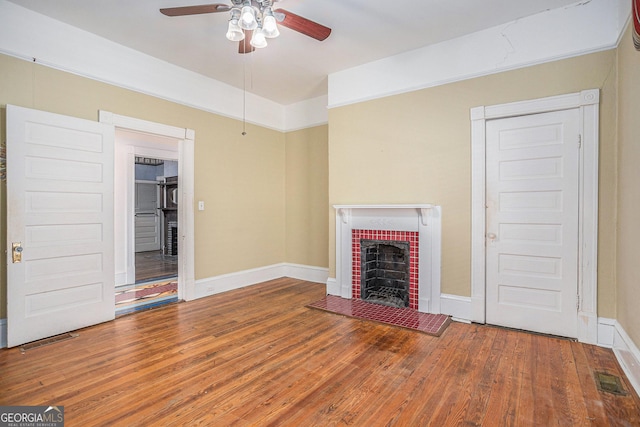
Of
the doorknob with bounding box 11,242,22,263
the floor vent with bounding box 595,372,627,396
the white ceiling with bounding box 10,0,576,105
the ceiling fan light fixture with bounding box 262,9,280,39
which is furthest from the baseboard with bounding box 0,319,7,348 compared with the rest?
the floor vent with bounding box 595,372,627,396

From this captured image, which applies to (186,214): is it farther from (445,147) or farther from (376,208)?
(445,147)

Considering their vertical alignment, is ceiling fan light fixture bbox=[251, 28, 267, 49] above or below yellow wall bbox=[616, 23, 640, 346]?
above

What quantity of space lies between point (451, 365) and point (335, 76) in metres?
3.73

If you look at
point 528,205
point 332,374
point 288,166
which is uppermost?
point 288,166

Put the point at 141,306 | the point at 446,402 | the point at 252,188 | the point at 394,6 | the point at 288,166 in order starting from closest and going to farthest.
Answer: the point at 446,402
the point at 394,6
the point at 141,306
the point at 252,188
the point at 288,166

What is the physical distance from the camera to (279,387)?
86.5 inches

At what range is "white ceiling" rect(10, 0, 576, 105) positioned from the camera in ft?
9.57

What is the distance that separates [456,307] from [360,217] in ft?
5.09

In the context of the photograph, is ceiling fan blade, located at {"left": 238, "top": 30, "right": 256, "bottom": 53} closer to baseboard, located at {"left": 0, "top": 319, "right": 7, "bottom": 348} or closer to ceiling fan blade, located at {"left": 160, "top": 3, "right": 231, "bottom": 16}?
ceiling fan blade, located at {"left": 160, "top": 3, "right": 231, "bottom": 16}

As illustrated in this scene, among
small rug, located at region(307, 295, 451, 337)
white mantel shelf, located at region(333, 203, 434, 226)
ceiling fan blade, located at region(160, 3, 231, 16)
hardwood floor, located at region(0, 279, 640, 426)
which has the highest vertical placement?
ceiling fan blade, located at region(160, 3, 231, 16)

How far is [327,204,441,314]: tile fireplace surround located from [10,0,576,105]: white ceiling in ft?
6.14

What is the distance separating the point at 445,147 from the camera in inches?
142

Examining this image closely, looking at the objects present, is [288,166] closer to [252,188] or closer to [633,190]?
[252,188]

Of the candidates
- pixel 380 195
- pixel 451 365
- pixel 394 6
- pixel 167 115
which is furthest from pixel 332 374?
pixel 167 115
